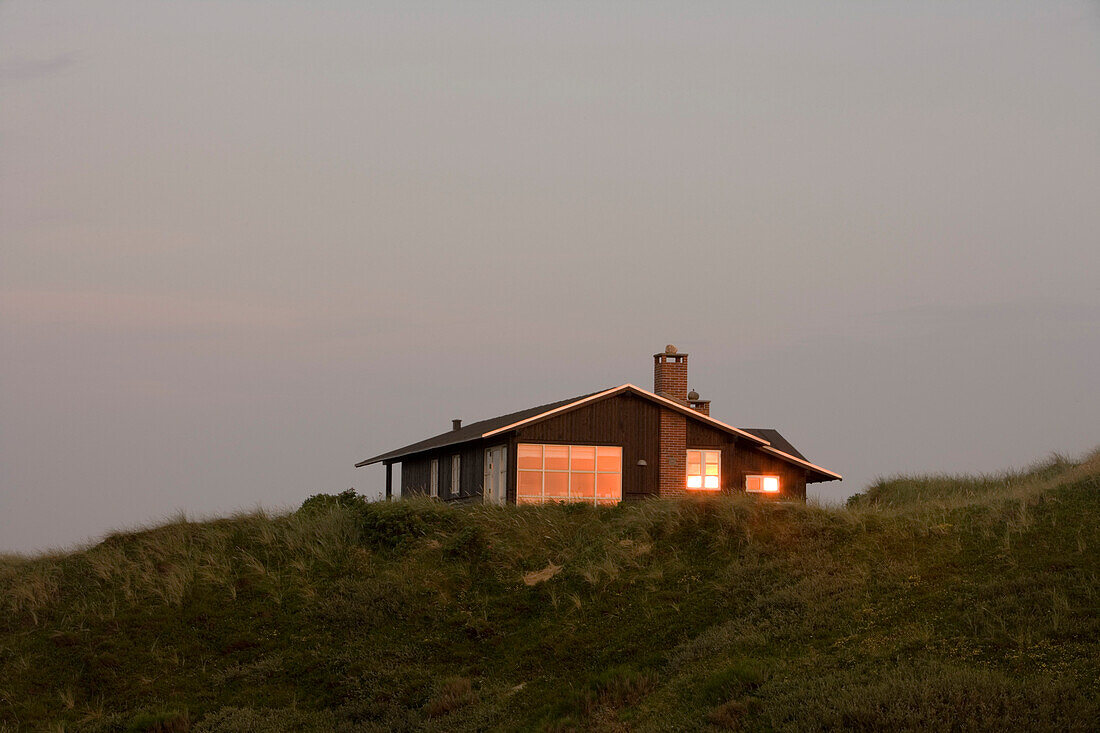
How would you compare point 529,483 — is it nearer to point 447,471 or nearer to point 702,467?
point 702,467

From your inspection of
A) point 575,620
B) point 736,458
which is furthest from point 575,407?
point 575,620

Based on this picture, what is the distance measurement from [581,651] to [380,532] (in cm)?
909

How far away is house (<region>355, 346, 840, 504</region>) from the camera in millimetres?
36281

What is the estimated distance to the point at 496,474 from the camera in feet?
123

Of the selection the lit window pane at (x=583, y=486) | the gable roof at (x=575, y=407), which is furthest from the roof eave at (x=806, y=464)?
the lit window pane at (x=583, y=486)

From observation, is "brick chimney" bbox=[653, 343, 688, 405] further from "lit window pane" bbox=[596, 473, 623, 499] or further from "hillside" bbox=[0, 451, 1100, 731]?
"hillside" bbox=[0, 451, 1100, 731]

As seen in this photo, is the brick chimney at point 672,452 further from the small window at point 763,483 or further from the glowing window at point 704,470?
the small window at point 763,483

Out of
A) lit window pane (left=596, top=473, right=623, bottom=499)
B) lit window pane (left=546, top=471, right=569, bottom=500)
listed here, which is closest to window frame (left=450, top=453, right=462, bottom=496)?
lit window pane (left=546, top=471, right=569, bottom=500)

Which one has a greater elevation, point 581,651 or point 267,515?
point 267,515

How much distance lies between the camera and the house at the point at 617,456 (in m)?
36.3

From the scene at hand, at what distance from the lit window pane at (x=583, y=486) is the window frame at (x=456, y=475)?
244 inches

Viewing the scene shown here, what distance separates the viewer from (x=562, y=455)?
120 feet

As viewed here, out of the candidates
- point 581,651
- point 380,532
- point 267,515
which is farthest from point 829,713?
point 267,515

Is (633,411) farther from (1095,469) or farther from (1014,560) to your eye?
(1014,560)
